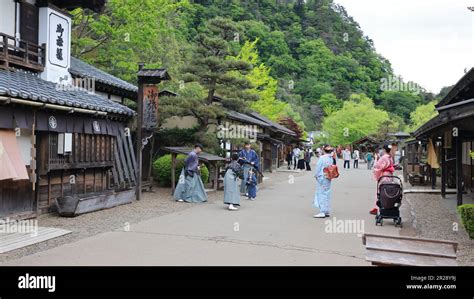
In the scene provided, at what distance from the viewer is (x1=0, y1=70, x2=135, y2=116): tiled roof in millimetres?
8820

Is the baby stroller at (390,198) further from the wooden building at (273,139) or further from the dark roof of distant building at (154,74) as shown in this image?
the wooden building at (273,139)

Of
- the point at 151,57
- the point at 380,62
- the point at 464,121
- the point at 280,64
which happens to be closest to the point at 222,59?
the point at 151,57

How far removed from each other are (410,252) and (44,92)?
907 cm

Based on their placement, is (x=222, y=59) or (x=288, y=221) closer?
(x=288, y=221)

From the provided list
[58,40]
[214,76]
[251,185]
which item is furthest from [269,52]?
[58,40]

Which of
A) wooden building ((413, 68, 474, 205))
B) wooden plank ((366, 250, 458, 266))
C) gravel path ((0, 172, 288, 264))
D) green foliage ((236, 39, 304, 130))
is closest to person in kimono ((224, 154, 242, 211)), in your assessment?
gravel path ((0, 172, 288, 264))

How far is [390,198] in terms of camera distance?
9789 millimetres

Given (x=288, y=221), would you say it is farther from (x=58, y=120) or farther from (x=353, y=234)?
(x=58, y=120)

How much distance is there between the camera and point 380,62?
99.6 meters

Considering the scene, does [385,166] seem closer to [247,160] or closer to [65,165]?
[247,160]

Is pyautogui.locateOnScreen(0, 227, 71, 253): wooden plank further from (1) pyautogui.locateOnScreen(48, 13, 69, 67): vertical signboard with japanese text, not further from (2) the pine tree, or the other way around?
(2) the pine tree

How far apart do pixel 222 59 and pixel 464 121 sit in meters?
12.2

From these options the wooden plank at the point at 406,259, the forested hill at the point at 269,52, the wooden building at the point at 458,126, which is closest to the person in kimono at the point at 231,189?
the forested hill at the point at 269,52

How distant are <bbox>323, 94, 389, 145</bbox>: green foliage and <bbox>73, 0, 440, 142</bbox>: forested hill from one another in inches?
41.9
